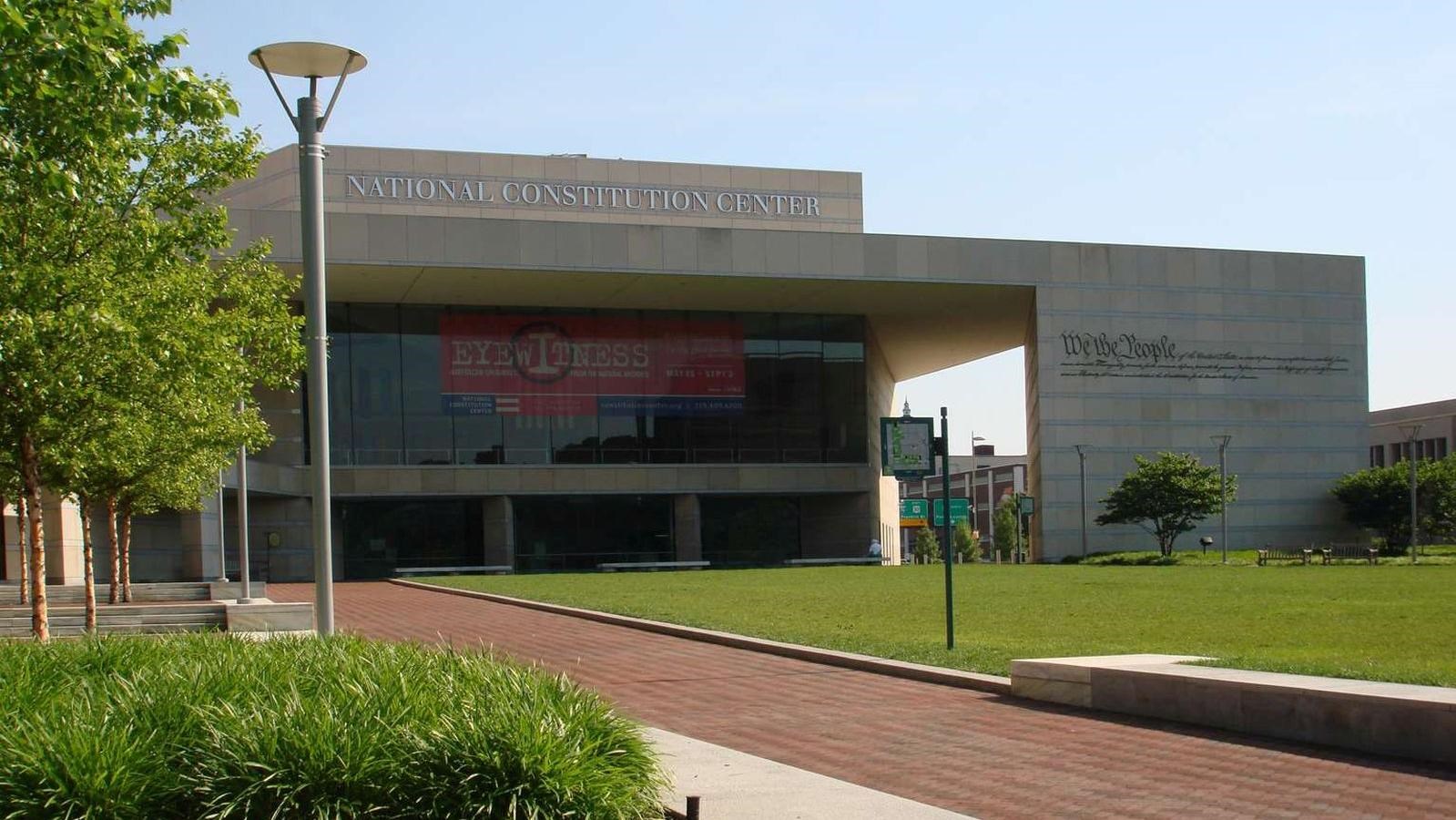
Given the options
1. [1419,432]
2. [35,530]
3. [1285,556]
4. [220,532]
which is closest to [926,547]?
[1419,432]

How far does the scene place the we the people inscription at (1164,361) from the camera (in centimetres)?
5878

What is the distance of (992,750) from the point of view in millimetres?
10242

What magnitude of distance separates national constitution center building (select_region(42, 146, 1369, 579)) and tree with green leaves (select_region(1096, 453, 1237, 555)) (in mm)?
3621

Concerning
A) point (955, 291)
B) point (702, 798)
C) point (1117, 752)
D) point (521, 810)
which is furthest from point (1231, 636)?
point (955, 291)

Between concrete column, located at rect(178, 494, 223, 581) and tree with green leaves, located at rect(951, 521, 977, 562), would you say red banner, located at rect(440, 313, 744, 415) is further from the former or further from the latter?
tree with green leaves, located at rect(951, 521, 977, 562)

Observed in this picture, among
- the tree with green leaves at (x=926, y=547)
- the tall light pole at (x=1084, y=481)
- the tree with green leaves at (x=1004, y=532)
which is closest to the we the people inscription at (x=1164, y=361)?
the tall light pole at (x=1084, y=481)

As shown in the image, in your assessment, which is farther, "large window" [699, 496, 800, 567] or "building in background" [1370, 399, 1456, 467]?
"building in background" [1370, 399, 1456, 467]

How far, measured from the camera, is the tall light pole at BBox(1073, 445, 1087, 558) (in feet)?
190

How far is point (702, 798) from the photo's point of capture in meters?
8.02

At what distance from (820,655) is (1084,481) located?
4396 centimetres

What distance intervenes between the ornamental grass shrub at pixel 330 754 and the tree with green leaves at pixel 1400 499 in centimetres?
5525

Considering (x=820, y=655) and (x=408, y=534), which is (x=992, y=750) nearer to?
(x=820, y=655)

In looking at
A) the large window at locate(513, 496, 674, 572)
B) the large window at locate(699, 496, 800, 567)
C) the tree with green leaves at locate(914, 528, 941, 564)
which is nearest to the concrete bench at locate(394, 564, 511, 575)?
the large window at locate(513, 496, 674, 572)

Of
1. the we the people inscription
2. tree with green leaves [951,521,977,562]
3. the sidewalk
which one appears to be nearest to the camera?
the sidewalk
